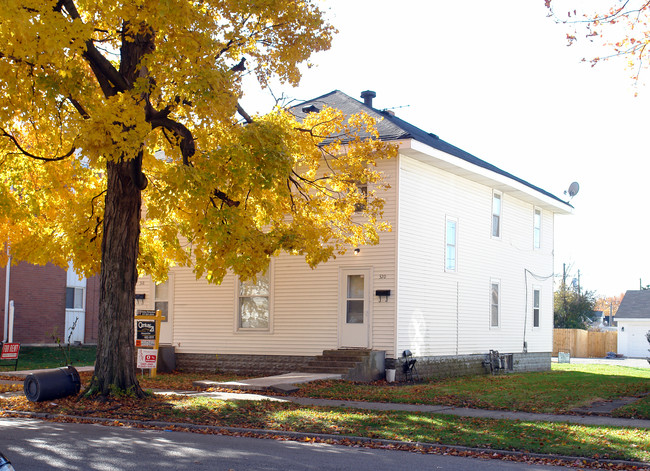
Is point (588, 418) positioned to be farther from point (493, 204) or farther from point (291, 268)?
point (493, 204)

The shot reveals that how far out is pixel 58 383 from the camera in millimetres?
14289

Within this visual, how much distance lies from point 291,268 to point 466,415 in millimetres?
9782

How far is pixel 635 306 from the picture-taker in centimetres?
5688

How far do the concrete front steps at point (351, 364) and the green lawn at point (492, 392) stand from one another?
1.55ft

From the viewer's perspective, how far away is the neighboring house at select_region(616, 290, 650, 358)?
55.1 m

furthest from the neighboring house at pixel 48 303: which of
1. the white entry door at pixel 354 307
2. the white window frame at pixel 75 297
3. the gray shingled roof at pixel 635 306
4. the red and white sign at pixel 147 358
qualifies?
the gray shingled roof at pixel 635 306

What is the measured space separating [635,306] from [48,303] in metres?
42.6

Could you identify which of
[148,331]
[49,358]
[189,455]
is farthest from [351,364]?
[49,358]

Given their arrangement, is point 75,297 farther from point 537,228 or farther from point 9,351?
point 537,228

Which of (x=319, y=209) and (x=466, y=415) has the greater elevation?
(x=319, y=209)

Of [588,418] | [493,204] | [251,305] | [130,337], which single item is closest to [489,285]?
[493,204]

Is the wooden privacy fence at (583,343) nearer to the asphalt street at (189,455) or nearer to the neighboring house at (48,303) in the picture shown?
the neighboring house at (48,303)

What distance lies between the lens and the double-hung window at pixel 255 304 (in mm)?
22547

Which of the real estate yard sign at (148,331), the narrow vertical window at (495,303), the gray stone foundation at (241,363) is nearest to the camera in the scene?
the real estate yard sign at (148,331)
